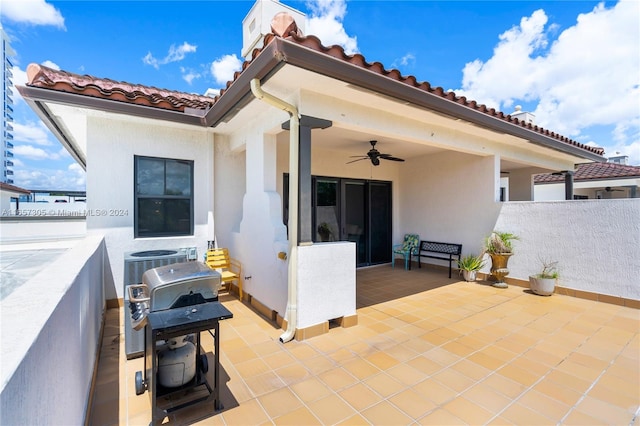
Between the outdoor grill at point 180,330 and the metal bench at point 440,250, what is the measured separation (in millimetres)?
6930

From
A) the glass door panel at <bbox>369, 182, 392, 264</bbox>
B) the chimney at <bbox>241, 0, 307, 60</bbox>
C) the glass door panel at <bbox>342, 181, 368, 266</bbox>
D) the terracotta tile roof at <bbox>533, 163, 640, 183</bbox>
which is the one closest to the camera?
the chimney at <bbox>241, 0, 307, 60</bbox>

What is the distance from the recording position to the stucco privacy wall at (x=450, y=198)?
7.86 meters

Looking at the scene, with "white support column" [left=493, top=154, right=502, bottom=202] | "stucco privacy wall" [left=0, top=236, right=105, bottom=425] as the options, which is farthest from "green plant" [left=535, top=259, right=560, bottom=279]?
"stucco privacy wall" [left=0, top=236, right=105, bottom=425]

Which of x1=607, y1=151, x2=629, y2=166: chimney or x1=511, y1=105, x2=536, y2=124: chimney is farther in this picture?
x1=607, y1=151, x2=629, y2=166: chimney

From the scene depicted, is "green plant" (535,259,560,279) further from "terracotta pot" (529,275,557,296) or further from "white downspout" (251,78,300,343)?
"white downspout" (251,78,300,343)

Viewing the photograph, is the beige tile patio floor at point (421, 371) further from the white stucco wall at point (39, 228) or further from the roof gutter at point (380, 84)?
the white stucco wall at point (39, 228)

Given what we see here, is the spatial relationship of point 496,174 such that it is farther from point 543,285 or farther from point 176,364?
point 176,364

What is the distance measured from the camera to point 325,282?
14.6 ft

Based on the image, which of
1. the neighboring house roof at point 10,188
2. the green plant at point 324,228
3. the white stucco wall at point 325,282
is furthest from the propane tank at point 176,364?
the neighboring house roof at point 10,188

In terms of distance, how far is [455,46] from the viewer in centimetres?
965

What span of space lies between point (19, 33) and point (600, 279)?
668 inches

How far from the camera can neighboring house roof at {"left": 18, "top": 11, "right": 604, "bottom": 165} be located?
3.24m

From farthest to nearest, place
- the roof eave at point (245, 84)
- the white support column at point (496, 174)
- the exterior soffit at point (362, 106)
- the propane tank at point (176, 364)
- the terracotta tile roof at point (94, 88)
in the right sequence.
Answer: the white support column at point (496, 174) → the terracotta tile roof at point (94, 88) → the exterior soffit at point (362, 106) → the roof eave at point (245, 84) → the propane tank at point (176, 364)

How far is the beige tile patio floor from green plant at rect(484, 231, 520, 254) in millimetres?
1863
